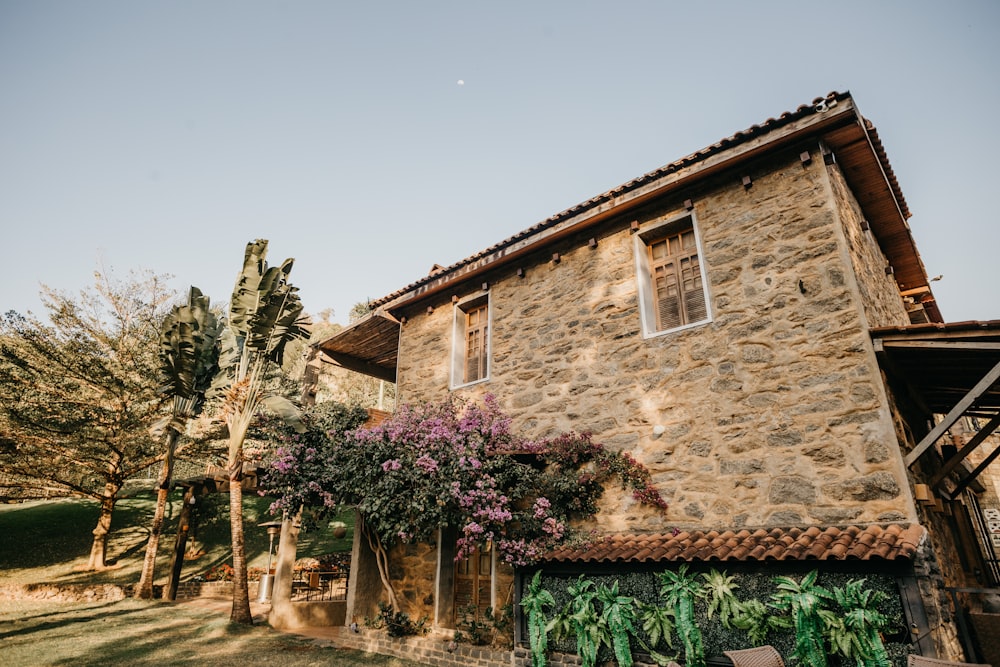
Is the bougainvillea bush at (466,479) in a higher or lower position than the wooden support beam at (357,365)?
lower

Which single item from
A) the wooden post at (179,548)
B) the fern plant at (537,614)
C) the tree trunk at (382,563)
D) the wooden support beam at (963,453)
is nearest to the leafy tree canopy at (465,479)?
the fern plant at (537,614)

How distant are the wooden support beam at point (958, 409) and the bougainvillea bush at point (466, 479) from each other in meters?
2.84

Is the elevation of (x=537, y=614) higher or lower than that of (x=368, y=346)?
lower

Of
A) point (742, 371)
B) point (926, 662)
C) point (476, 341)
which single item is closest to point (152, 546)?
point (476, 341)

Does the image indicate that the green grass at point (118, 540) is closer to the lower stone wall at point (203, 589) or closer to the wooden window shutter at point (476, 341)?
the lower stone wall at point (203, 589)

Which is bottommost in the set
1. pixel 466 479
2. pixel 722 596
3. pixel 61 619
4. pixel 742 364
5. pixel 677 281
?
pixel 61 619

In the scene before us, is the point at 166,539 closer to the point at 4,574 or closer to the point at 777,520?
the point at 4,574

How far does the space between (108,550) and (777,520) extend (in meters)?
23.0

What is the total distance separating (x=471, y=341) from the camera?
10.5 metres

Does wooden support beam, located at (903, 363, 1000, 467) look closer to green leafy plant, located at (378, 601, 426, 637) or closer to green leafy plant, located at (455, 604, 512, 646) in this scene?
green leafy plant, located at (455, 604, 512, 646)

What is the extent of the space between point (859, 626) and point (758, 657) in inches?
36.7

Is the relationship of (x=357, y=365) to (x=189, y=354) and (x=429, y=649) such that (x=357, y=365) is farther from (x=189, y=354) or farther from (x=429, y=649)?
(x=429, y=649)

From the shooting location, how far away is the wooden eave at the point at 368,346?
1199 centimetres

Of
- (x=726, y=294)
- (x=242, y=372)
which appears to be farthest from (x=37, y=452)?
(x=726, y=294)
